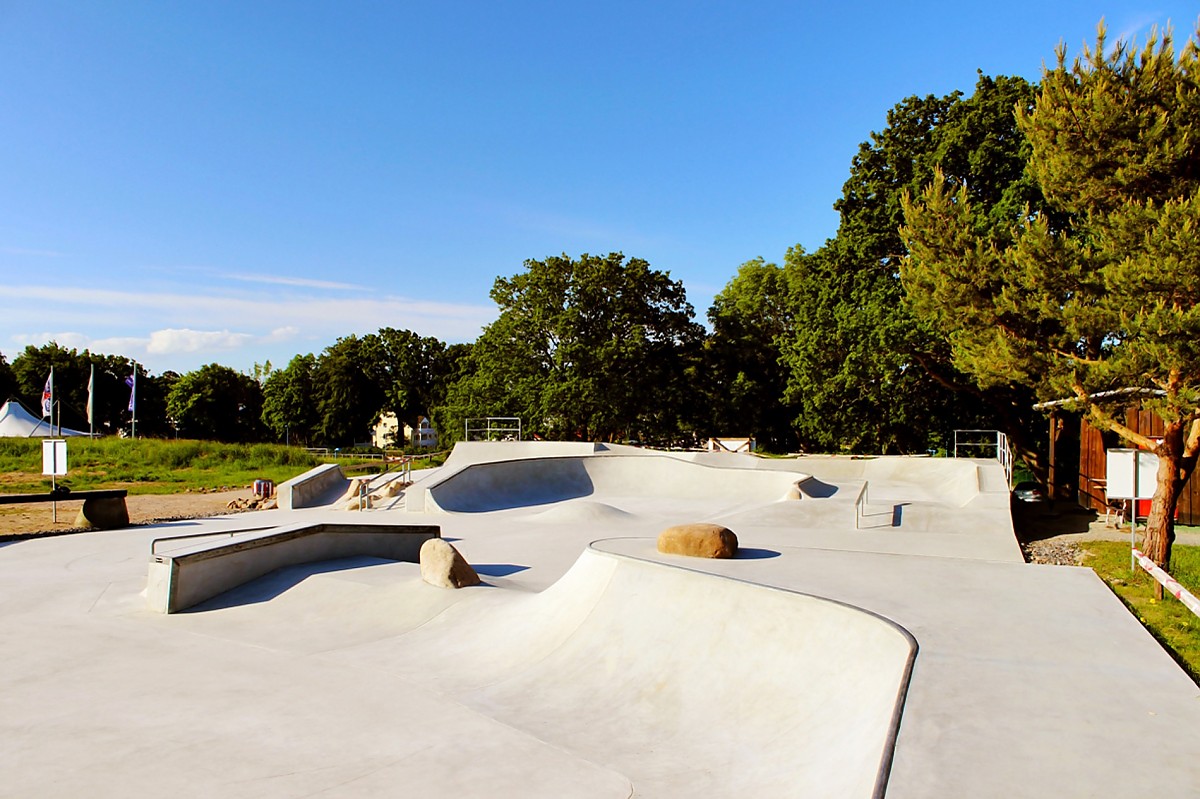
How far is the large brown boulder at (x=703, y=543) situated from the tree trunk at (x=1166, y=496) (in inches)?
307

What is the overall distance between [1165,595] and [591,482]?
46.3 ft

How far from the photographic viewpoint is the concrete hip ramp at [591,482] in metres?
18.7

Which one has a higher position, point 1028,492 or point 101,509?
point 101,509

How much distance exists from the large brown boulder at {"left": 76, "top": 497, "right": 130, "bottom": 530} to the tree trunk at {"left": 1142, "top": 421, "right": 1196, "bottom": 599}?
63.0 ft

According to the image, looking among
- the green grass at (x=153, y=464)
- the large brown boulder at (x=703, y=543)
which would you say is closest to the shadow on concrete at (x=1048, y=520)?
the large brown boulder at (x=703, y=543)

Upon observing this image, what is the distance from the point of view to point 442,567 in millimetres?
8797

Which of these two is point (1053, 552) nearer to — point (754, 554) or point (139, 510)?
point (754, 554)

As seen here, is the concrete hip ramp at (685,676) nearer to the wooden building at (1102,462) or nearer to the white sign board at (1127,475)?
the white sign board at (1127,475)

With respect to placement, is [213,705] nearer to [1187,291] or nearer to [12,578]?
[12,578]

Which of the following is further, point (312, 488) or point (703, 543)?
point (312, 488)

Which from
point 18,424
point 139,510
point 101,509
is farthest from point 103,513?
point 18,424

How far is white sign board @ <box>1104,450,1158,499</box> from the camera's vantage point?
1238 cm

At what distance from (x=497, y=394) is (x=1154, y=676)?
30.9m

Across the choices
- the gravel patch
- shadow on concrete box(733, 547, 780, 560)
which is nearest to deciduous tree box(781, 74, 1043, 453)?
the gravel patch
